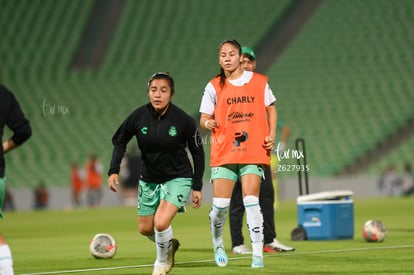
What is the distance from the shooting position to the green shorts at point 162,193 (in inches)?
376

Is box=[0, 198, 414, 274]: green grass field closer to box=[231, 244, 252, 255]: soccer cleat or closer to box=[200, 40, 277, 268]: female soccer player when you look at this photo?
box=[231, 244, 252, 255]: soccer cleat

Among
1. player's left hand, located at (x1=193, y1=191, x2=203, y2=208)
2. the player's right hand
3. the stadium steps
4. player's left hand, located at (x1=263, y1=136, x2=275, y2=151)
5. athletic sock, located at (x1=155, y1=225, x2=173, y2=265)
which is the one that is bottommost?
athletic sock, located at (x1=155, y1=225, x2=173, y2=265)

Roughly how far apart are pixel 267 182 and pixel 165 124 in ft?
10.5

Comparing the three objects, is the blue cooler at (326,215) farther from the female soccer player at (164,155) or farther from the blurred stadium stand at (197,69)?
the blurred stadium stand at (197,69)

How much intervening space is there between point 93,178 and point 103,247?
21.3 metres

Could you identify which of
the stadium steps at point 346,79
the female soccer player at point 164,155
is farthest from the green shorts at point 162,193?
the stadium steps at point 346,79

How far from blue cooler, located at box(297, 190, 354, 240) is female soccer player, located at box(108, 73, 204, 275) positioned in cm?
502

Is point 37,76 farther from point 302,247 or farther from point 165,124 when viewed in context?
point 165,124

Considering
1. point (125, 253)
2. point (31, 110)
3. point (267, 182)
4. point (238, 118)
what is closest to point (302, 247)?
point (267, 182)

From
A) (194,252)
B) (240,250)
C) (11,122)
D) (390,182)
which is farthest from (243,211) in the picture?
(390,182)

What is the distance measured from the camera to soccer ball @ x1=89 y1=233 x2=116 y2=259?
12.2 m

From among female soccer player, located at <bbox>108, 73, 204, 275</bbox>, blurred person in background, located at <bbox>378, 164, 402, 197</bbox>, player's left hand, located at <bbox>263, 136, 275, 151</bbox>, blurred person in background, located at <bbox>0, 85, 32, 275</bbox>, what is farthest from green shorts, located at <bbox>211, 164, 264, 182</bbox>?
blurred person in background, located at <bbox>378, 164, 402, 197</bbox>

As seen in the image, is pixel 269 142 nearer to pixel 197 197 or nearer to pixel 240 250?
pixel 197 197

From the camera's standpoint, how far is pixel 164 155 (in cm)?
962
